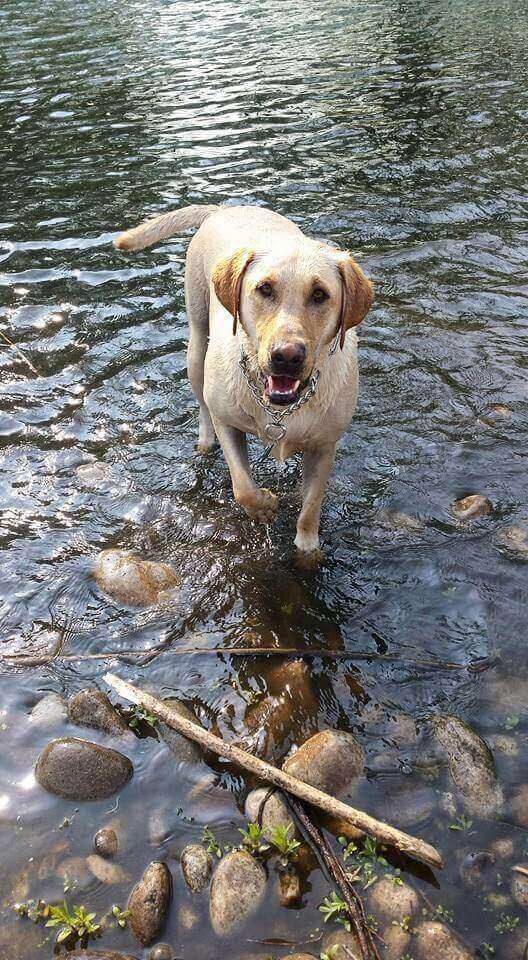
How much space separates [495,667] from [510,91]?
13.2 meters

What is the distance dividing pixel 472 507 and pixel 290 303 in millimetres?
2071

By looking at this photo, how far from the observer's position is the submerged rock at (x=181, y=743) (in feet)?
11.9

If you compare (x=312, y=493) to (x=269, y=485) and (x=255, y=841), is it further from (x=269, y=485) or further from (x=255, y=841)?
(x=255, y=841)

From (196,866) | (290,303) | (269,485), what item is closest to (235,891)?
(196,866)

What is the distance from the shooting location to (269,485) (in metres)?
5.77

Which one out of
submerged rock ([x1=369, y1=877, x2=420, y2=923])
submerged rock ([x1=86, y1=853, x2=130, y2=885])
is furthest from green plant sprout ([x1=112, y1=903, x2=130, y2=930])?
submerged rock ([x1=369, y1=877, x2=420, y2=923])

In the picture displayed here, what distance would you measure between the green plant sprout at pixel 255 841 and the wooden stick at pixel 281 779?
0.20 meters

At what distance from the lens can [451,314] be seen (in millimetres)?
7477

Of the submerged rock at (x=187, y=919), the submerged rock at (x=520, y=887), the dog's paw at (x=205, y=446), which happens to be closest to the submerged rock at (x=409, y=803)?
the submerged rock at (x=520, y=887)

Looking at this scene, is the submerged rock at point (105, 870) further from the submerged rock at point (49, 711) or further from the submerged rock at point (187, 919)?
the submerged rock at point (49, 711)

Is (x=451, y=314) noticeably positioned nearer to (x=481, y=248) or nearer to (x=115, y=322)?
(x=481, y=248)

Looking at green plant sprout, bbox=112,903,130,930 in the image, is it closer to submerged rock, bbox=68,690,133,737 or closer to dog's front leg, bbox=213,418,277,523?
submerged rock, bbox=68,690,133,737

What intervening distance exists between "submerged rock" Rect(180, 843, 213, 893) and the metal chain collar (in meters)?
2.24

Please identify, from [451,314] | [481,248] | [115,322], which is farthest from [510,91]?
[115,322]
